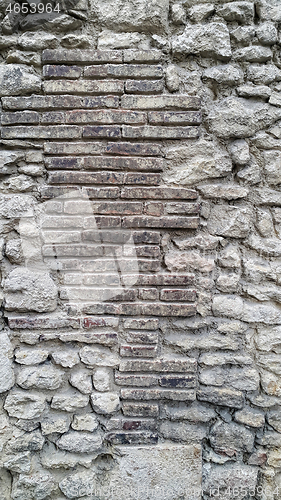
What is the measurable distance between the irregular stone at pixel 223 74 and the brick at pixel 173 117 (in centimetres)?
19

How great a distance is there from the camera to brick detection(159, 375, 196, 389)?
1.66 m

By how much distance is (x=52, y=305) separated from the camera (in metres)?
1.67

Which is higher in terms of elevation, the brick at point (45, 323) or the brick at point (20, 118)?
the brick at point (20, 118)

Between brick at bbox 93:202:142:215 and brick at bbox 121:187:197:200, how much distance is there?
41mm

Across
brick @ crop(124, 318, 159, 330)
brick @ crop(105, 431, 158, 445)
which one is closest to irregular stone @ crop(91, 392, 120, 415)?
brick @ crop(105, 431, 158, 445)

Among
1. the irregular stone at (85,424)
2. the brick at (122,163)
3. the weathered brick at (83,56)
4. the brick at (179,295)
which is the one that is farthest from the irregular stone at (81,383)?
the weathered brick at (83,56)

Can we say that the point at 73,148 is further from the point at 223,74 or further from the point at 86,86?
the point at 223,74

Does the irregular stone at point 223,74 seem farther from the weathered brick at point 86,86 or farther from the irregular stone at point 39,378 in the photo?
the irregular stone at point 39,378

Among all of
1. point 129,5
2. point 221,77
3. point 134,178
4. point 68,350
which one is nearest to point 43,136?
point 134,178

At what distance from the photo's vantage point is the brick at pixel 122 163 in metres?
1.62

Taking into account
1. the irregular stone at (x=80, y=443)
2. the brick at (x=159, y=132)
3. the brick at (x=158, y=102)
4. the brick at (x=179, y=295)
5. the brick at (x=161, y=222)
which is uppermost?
the brick at (x=158, y=102)

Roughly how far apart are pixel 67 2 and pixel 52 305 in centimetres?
150

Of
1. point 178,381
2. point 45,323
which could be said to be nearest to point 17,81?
point 45,323

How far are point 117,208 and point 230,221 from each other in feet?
1.90
